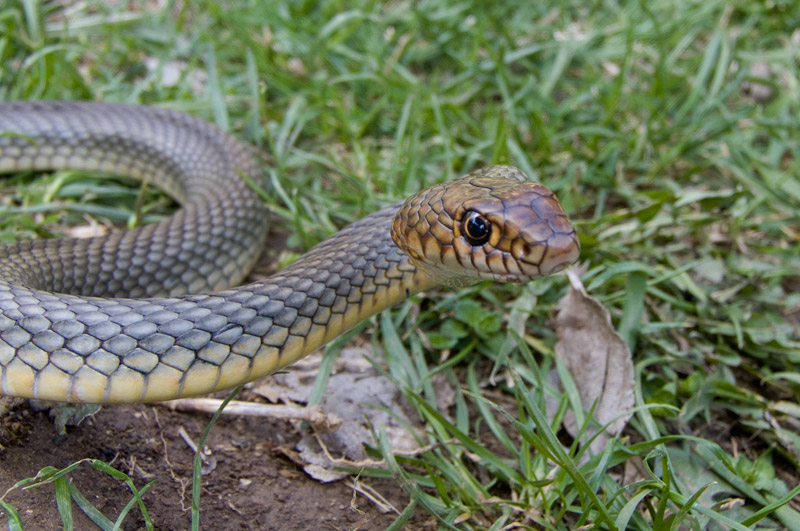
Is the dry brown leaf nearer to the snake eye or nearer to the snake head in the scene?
the snake head

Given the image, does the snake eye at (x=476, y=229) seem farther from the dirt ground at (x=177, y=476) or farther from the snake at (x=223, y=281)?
the dirt ground at (x=177, y=476)

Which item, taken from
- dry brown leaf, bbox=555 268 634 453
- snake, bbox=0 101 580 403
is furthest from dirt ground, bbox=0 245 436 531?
dry brown leaf, bbox=555 268 634 453

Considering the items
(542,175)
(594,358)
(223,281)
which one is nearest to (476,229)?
(594,358)

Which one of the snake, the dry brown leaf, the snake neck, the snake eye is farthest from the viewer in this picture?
the dry brown leaf

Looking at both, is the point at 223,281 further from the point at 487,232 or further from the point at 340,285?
the point at 487,232

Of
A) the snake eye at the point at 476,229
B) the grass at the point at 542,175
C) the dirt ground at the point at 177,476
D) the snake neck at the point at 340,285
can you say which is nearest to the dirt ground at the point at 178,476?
the dirt ground at the point at 177,476

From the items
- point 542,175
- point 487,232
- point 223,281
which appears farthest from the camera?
point 542,175
